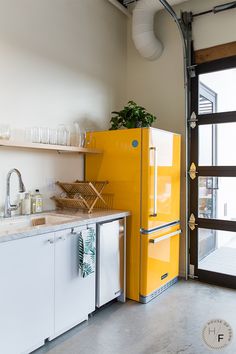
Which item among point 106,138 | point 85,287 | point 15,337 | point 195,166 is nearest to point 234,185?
point 195,166

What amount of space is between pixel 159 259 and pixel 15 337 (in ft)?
5.51

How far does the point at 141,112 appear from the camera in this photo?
3.37 m

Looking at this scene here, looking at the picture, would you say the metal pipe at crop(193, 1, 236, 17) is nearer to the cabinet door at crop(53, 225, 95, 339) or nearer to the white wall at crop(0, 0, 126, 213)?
the white wall at crop(0, 0, 126, 213)

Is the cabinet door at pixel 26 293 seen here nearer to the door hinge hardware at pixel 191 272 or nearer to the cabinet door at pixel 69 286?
the cabinet door at pixel 69 286

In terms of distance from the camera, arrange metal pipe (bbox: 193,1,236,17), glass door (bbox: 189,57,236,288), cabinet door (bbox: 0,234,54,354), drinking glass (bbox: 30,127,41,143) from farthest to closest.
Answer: glass door (bbox: 189,57,236,288) → metal pipe (bbox: 193,1,236,17) → drinking glass (bbox: 30,127,41,143) → cabinet door (bbox: 0,234,54,354)

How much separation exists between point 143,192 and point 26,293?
57.2 inches

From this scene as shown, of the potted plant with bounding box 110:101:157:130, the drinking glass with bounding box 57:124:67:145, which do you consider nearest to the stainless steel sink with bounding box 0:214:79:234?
the drinking glass with bounding box 57:124:67:145

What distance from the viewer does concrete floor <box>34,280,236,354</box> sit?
2.22 meters

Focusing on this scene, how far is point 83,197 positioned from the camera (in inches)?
123

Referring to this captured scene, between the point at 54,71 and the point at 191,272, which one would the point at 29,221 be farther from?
the point at 191,272

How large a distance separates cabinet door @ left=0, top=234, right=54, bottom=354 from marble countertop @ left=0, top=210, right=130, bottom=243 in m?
0.05

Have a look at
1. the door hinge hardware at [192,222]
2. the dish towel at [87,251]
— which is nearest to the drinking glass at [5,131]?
the dish towel at [87,251]

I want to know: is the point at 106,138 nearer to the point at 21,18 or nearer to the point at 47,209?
the point at 47,209

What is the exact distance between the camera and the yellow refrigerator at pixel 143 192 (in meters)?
2.98
